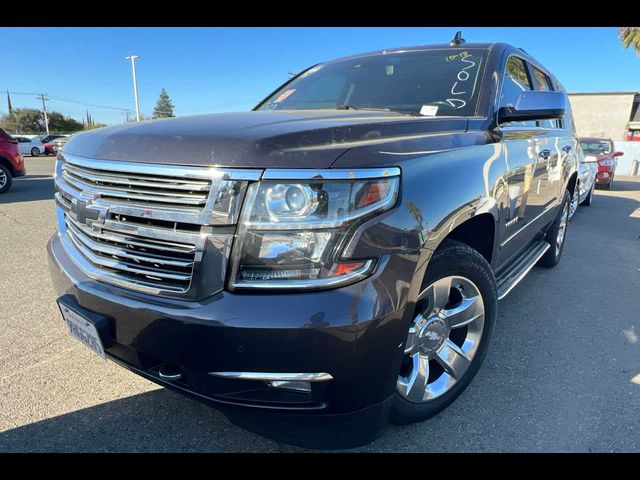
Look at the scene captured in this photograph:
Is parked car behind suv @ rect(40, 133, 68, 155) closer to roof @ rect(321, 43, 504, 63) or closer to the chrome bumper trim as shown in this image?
roof @ rect(321, 43, 504, 63)

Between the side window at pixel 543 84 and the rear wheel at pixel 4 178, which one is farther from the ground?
the side window at pixel 543 84

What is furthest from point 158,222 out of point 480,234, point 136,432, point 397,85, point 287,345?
point 397,85

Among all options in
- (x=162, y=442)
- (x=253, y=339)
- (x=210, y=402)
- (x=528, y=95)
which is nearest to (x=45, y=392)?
(x=162, y=442)

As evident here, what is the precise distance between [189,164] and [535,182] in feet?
8.76

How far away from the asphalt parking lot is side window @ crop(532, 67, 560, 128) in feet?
5.21

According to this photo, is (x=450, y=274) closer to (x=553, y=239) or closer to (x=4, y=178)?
(x=553, y=239)

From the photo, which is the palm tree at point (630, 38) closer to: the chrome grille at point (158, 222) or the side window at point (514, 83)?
the side window at point (514, 83)

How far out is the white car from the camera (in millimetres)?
30438

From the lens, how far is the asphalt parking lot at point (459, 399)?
2.00m

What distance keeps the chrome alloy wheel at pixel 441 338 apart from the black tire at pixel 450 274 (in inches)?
1.2

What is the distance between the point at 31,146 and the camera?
31.1 metres

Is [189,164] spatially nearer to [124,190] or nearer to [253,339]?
[124,190]

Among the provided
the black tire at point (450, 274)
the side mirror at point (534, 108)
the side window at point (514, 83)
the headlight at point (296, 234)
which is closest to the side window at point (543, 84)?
the side window at point (514, 83)
